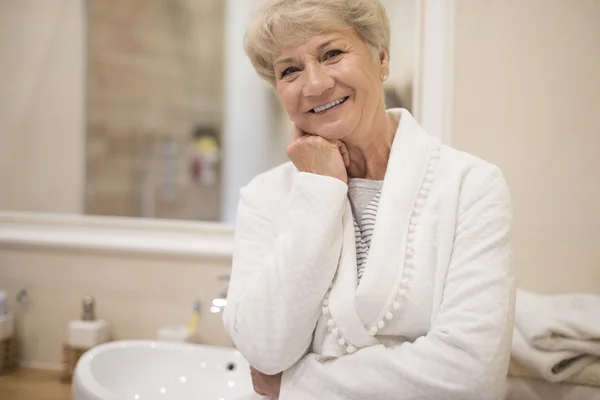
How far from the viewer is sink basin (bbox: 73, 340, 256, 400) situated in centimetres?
122

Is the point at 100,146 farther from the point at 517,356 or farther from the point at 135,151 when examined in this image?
the point at 517,356

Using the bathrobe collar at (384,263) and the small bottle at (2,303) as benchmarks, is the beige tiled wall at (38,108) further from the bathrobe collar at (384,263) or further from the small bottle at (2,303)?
the bathrobe collar at (384,263)

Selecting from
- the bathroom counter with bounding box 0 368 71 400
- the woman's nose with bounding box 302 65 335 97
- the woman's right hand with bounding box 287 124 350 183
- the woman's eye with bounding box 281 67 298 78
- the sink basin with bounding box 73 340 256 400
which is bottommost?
the bathroom counter with bounding box 0 368 71 400

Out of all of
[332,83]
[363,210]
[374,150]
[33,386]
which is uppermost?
[332,83]

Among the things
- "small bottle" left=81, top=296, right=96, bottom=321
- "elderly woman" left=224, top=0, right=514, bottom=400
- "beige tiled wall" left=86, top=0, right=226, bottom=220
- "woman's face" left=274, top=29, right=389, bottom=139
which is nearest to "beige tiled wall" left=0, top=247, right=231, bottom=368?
"small bottle" left=81, top=296, right=96, bottom=321

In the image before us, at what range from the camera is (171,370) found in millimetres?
1266

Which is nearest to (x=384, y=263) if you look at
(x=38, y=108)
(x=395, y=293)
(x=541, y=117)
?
(x=395, y=293)

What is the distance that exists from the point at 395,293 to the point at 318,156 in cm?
26

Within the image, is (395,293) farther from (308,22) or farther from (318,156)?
(308,22)

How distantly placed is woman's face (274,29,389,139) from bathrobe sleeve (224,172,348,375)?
11 cm

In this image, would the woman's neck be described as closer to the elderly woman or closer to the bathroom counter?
the elderly woman

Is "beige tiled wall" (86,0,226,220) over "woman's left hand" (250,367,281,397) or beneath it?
over

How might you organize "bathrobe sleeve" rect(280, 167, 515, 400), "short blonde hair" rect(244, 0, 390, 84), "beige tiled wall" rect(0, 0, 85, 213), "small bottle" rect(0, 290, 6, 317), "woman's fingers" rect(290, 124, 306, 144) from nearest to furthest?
"bathrobe sleeve" rect(280, 167, 515, 400) < "short blonde hair" rect(244, 0, 390, 84) < "woman's fingers" rect(290, 124, 306, 144) < "small bottle" rect(0, 290, 6, 317) < "beige tiled wall" rect(0, 0, 85, 213)

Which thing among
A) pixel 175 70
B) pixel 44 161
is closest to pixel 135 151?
pixel 175 70
